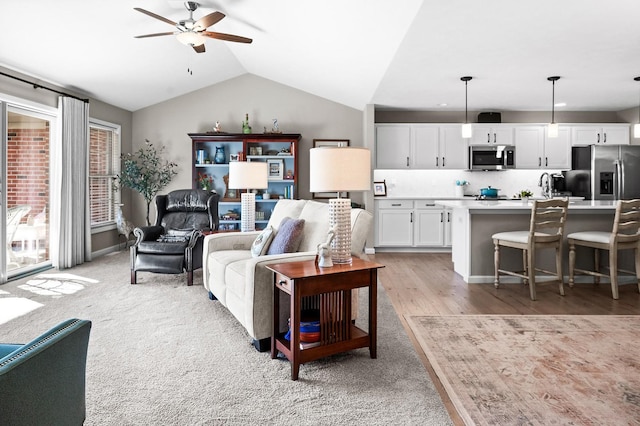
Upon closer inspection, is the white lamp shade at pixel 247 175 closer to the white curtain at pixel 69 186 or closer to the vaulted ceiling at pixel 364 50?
the vaulted ceiling at pixel 364 50

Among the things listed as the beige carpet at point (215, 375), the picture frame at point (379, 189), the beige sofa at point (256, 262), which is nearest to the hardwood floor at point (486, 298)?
the beige carpet at point (215, 375)

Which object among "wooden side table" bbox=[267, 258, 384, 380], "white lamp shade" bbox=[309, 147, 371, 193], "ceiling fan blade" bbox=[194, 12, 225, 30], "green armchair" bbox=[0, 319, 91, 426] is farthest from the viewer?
"ceiling fan blade" bbox=[194, 12, 225, 30]

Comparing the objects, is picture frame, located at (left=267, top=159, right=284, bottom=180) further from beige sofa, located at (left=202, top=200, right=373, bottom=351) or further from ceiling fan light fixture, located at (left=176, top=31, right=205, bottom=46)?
Result: beige sofa, located at (left=202, top=200, right=373, bottom=351)

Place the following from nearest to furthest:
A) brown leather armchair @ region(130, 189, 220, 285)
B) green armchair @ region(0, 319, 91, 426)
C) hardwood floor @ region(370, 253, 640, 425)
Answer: green armchair @ region(0, 319, 91, 426) → hardwood floor @ region(370, 253, 640, 425) → brown leather armchair @ region(130, 189, 220, 285)

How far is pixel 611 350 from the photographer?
8.87 feet

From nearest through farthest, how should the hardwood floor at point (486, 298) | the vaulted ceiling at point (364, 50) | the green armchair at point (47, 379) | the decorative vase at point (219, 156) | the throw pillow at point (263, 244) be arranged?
the green armchair at point (47, 379)
the throw pillow at point (263, 244)
the vaulted ceiling at point (364, 50)
the hardwood floor at point (486, 298)
the decorative vase at point (219, 156)

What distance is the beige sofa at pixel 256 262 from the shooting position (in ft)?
8.71

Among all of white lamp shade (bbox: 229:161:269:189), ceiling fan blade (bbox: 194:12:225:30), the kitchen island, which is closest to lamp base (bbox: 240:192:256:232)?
white lamp shade (bbox: 229:161:269:189)

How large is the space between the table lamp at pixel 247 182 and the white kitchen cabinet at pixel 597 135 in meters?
5.39

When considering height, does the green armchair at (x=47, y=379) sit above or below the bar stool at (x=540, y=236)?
below

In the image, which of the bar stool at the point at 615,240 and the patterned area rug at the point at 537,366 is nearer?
the patterned area rug at the point at 537,366

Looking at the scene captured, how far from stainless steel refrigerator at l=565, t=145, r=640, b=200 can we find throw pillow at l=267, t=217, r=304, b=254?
5496 millimetres

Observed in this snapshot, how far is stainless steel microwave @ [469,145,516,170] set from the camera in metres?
6.90

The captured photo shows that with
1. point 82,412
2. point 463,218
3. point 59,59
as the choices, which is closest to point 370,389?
point 82,412
